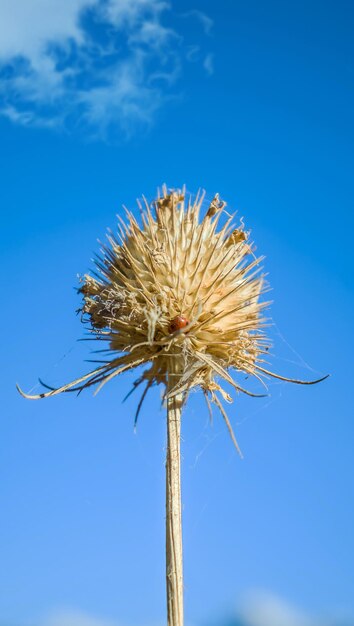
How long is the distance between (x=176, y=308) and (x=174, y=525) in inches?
82.6

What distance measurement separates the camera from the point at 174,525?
8.32 m

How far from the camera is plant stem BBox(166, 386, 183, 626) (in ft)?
26.7

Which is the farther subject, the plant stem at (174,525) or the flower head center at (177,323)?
the flower head center at (177,323)

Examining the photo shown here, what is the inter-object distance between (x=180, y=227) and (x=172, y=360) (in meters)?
1.46

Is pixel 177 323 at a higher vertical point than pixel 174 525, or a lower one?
higher

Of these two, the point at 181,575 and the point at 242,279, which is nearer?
the point at 181,575

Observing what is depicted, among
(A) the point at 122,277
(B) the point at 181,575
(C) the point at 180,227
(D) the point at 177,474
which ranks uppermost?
(C) the point at 180,227

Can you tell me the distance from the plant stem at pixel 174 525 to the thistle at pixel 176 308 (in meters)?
0.01

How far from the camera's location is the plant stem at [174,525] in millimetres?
8125

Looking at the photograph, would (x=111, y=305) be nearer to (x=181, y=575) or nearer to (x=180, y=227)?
(x=180, y=227)

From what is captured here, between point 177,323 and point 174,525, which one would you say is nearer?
point 174,525

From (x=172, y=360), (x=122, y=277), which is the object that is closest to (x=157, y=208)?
(x=122, y=277)

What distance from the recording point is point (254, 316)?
966 cm

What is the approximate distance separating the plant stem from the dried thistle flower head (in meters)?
0.45
